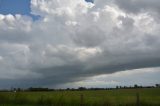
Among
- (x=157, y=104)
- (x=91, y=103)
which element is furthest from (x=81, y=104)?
(x=157, y=104)

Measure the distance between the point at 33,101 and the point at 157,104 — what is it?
14.8m

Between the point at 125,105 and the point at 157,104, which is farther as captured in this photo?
the point at 157,104

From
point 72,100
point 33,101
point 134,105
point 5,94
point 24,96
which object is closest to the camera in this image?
point 134,105

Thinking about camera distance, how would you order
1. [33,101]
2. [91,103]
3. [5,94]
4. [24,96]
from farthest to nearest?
[5,94] < [24,96] < [33,101] < [91,103]

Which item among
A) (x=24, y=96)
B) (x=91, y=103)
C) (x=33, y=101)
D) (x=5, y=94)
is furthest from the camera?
(x=5, y=94)

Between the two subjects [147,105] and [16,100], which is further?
[16,100]

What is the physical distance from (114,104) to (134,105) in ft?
6.41

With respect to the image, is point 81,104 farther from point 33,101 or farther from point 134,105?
point 33,101

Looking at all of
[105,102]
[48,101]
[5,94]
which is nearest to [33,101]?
[48,101]

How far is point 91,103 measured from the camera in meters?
43.4

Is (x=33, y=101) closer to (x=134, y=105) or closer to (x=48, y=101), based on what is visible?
(x=48, y=101)

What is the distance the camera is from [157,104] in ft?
146

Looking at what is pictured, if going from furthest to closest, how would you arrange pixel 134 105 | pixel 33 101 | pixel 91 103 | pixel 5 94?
pixel 5 94, pixel 33 101, pixel 91 103, pixel 134 105

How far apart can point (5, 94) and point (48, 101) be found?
11493mm
